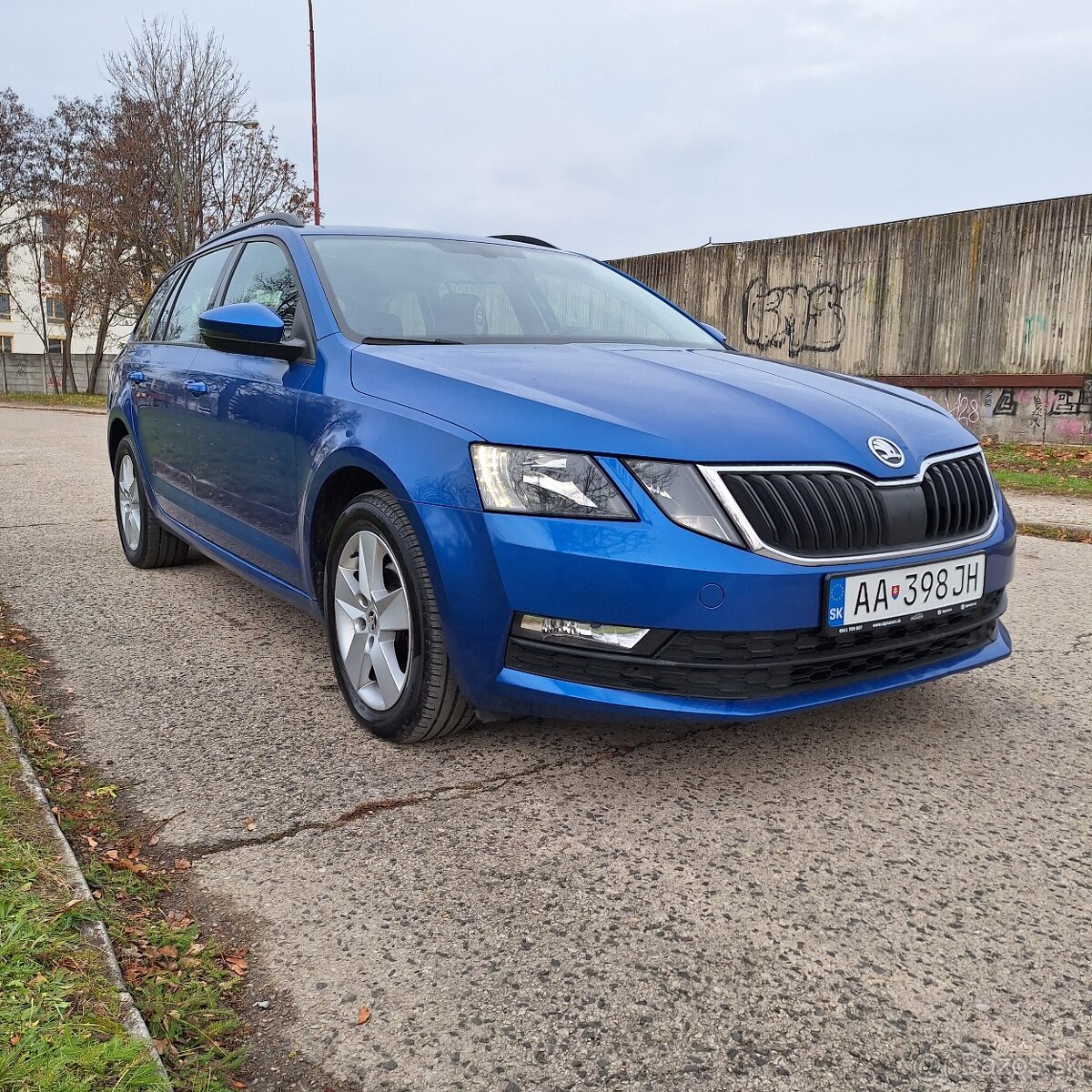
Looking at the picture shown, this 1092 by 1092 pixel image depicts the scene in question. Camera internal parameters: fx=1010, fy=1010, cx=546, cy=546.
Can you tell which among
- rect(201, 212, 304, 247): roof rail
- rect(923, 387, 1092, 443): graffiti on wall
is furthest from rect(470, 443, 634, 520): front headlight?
rect(923, 387, 1092, 443): graffiti on wall

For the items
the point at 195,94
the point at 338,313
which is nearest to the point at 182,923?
the point at 338,313

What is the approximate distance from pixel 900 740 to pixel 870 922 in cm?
105

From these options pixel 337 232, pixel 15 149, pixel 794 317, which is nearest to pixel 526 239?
pixel 337 232

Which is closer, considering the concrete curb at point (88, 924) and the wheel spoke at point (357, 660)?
the concrete curb at point (88, 924)

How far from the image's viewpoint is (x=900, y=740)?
119 inches

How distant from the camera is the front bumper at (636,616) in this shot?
7.73 feet

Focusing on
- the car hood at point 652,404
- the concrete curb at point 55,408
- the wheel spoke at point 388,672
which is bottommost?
the concrete curb at point 55,408

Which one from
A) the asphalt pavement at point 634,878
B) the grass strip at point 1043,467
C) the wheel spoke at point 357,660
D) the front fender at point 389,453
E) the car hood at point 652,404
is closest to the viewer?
the asphalt pavement at point 634,878

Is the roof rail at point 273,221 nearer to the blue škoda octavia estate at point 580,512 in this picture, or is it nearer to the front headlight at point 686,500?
the blue škoda octavia estate at point 580,512

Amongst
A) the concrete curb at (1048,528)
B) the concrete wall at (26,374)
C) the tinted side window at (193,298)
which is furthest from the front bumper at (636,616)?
the concrete wall at (26,374)

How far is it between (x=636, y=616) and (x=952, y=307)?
1294 centimetres

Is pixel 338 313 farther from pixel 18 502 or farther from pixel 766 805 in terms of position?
pixel 18 502

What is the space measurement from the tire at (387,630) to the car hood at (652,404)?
379 mm

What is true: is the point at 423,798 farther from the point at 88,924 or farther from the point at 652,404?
the point at 652,404
